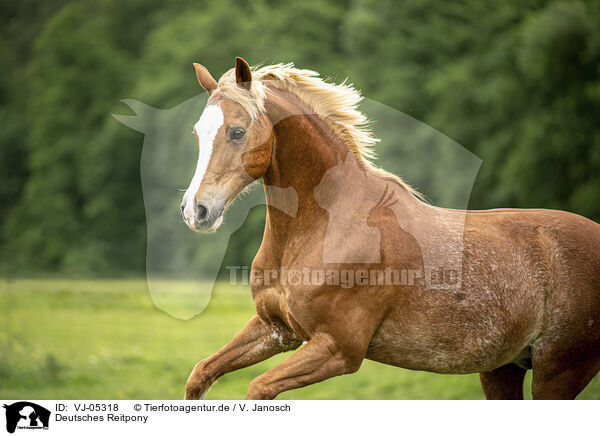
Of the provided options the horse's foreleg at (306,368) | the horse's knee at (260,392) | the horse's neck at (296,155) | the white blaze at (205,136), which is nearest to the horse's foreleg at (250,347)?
the horse's foreleg at (306,368)

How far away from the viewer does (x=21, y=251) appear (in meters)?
18.3

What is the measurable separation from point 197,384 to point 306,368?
2.47 feet

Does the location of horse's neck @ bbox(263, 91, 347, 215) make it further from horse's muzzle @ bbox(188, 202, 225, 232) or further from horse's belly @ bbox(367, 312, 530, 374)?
horse's belly @ bbox(367, 312, 530, 374)

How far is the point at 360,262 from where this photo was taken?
3.43 metres

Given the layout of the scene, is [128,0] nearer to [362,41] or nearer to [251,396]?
[362,41]

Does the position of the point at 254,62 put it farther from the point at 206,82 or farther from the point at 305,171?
the point at 305,171

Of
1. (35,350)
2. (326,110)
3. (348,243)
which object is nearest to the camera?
(348,243)

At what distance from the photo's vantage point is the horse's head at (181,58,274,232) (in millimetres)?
3193

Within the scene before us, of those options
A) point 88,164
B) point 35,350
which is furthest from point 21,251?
point 35,350

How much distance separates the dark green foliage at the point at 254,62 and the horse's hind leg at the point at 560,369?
6754mm

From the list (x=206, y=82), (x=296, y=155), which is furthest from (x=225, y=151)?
(x=206, y=82)

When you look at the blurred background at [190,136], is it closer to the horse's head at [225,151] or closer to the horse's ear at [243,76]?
the horse's head at [225,151]

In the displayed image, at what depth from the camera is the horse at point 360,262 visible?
3.32 metres

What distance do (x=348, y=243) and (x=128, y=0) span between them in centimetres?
2144
